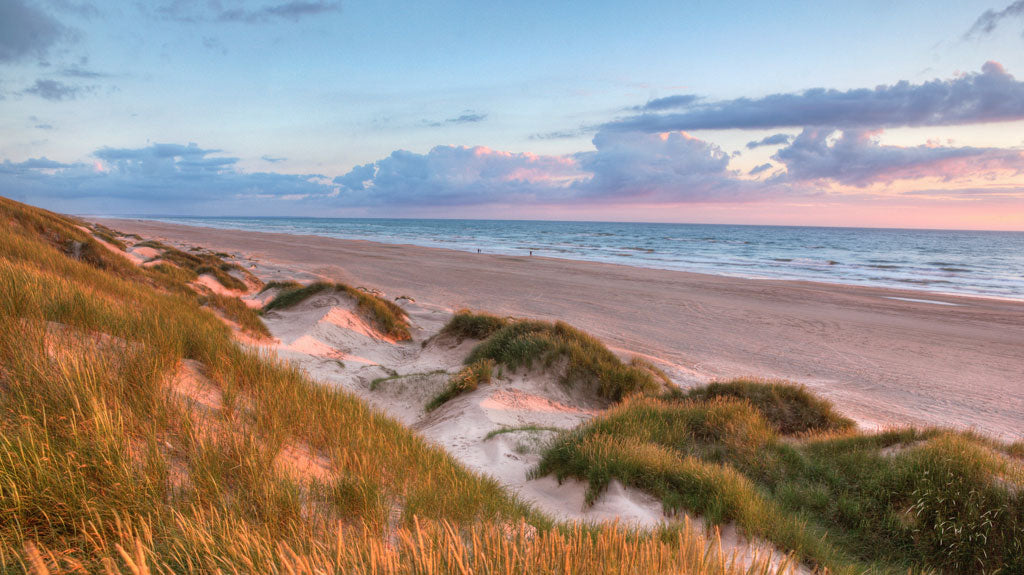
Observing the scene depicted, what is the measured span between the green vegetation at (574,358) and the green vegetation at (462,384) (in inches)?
28.0

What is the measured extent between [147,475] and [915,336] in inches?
815

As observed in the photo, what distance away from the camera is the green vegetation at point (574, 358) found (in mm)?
8164

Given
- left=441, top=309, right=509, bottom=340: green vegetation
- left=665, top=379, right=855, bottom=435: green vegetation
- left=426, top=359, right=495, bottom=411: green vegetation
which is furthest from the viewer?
left=441, top=309, right=509, bottom=340: green vegetation

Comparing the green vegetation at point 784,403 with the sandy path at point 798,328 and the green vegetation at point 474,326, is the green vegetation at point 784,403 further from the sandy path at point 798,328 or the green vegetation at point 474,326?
the green vegetation at point 474,326

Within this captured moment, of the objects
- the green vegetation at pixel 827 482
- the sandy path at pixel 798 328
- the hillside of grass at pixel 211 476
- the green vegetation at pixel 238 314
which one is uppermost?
the hillside of grass at pixel 211 476

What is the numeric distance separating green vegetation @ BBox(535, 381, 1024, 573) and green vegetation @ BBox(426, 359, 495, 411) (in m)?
2.90

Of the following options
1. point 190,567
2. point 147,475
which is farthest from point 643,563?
point 147,475

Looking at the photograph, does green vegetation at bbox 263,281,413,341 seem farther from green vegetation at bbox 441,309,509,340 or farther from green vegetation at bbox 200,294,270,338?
green vegetation at bbox 200,294,270,338

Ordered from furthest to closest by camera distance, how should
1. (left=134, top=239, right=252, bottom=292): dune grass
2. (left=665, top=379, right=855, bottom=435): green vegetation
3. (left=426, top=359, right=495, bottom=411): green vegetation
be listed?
1. (left=134, top=239, right=252, bottom=292): dune grass
2. (left=426, top=359, right=495, bottom=411): green vegetation
3. (left=665, top=379, right=855, bottom=435): green vegetation

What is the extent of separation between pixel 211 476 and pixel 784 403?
7541 mm

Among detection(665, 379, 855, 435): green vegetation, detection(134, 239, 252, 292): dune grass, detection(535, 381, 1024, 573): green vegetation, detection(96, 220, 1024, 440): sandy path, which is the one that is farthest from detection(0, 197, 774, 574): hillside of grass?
detection(134, 239, 252, 292): dune grass

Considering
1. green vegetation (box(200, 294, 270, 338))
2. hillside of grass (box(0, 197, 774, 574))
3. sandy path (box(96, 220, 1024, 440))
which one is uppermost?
hillside of grass (box(0, 197, 774, 574))

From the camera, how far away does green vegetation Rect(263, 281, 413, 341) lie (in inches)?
503

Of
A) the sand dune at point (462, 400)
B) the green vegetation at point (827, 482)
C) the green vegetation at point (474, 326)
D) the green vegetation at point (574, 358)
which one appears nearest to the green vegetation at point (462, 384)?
the sand dune at point (462, 400)
